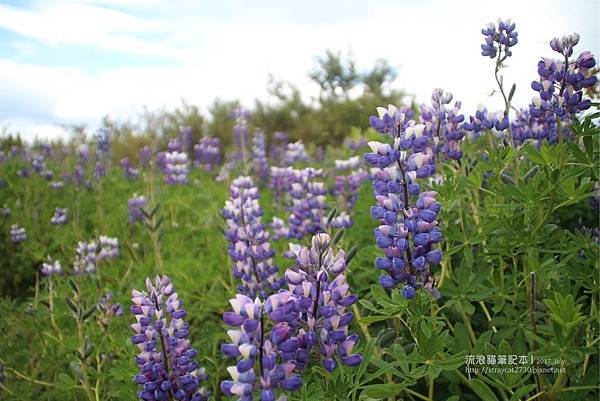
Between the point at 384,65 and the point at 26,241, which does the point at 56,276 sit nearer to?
the point at 26,241

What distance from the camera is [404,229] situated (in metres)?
1.47

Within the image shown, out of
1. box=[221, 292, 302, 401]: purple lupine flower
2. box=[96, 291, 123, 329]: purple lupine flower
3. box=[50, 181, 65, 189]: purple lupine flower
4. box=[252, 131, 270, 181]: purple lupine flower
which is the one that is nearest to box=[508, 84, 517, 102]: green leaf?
box=[221, 292, 302, 401]: purple lupine flower

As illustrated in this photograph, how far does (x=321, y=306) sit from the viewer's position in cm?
133

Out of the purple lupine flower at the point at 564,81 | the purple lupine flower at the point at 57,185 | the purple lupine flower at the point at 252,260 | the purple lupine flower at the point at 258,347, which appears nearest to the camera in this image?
the purple lupine flower at the point at 258,347

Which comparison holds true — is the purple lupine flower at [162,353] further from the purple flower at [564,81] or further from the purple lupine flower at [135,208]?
the purple lupine flower at [135,208]

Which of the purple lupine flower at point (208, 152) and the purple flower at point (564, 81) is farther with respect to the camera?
the purple lupine flower at point (208, 152)

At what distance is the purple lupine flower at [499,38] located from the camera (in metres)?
2.21

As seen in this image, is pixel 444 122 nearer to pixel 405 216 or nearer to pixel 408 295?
pixel 405 216

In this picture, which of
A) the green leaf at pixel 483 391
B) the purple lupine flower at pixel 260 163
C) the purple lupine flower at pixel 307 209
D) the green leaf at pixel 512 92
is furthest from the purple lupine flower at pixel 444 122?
the purple lupine flower at pixel 260 163

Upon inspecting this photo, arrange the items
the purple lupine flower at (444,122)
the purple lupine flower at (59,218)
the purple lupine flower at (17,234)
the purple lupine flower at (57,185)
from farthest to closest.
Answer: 1. the purple lupine flower at (57,185)
2. the purple lupine flower at (17,234)
3. the purple lupine flower at (59,218)
4. the purple lupine flower at (444,122)

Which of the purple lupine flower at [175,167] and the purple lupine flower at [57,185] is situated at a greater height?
the purple lupine flower at [175,167]

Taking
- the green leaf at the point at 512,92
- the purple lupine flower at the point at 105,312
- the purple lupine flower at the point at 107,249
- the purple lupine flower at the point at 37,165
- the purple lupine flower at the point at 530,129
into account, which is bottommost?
the purple lupine flower at the point at 105,312

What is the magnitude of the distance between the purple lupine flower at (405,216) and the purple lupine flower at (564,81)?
68 cm

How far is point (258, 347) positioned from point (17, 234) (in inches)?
177
